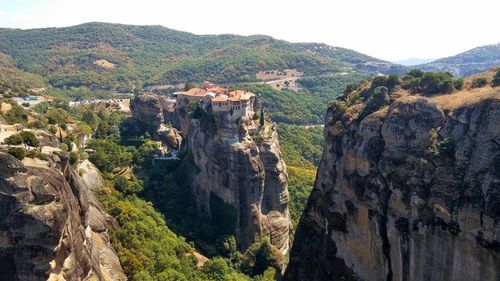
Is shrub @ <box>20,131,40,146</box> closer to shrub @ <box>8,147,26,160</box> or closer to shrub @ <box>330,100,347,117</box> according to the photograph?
shrub @ <box>8,147,26,160</box>

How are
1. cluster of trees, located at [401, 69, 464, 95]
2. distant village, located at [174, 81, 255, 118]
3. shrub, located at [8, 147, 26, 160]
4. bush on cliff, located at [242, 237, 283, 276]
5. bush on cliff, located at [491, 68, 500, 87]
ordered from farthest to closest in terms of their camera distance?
distant village, located at [174, 81, 255, 118], bush on cliff, located at [242, 237, 283, 276], cluster of trees, located at [401, 69, 464, 95], bush on cliff, located at [491, 68, 500, 87], shrub, located at [8, 147, 26, 160]

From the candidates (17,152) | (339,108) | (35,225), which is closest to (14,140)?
(17,152)

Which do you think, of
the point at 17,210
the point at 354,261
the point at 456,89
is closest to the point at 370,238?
the point at 354,261

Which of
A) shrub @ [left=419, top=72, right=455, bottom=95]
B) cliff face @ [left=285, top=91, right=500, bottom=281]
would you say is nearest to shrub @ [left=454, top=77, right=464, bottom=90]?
shrub @ [left=419, top=72, right=455, bottom=95]

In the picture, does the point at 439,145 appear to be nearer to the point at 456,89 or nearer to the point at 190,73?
the point at 456,89

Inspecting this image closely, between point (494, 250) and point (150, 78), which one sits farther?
point (150, 78)

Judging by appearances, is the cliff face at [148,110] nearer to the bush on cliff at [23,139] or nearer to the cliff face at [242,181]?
the cliff face at [242,181]
